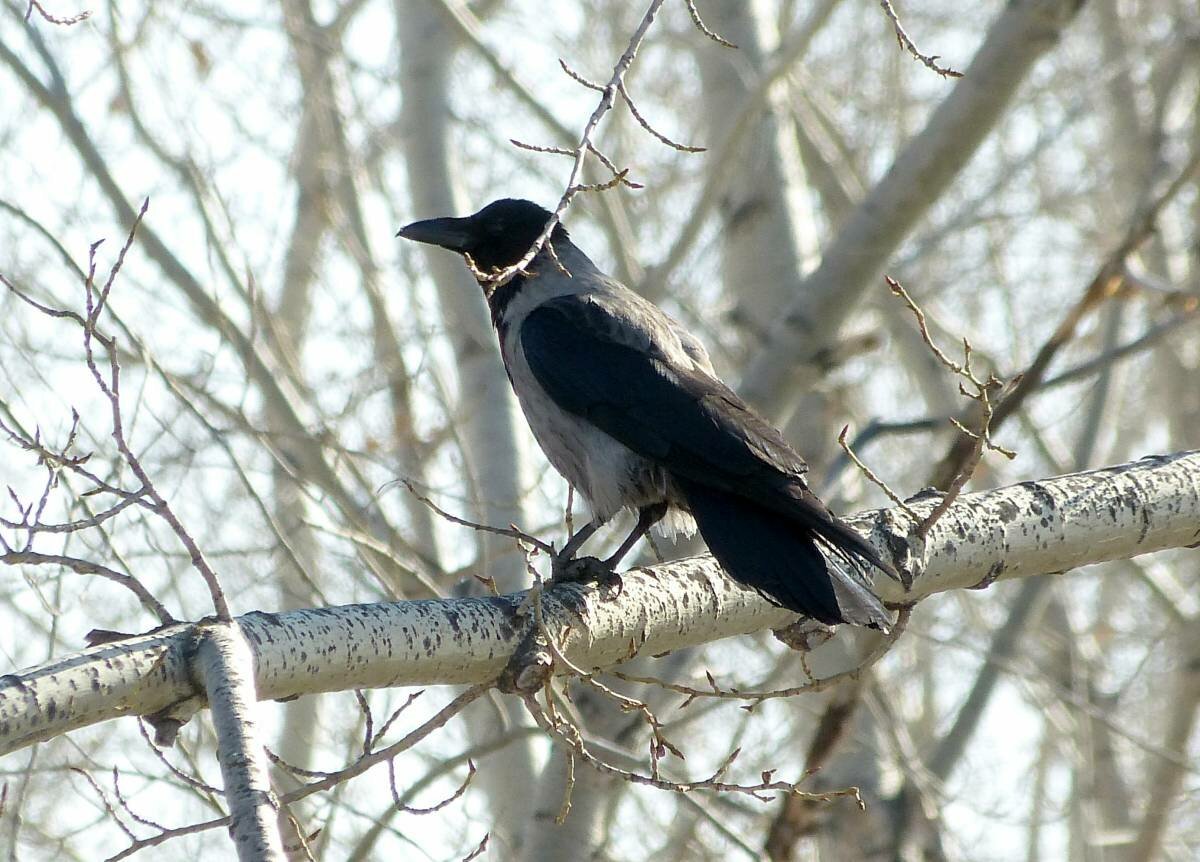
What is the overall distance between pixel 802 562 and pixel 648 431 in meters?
0.91

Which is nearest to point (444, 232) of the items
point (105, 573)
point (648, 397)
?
point (648, 397)

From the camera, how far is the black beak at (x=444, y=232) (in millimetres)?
5395

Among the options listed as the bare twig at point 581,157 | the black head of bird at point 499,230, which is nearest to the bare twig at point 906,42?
the bare twig at point 581,157

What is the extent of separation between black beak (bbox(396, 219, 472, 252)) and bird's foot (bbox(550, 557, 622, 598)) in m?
1.79

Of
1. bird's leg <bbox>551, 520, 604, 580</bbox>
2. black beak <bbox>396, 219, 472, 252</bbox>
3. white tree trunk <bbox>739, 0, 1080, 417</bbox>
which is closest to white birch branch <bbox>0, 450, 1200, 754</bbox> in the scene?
bird's leg <bbox>551, 520, 604, 580</bbox>

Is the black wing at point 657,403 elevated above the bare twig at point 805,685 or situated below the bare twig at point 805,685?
above

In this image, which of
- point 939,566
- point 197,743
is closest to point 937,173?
point 939,566

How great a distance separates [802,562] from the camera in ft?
11.7

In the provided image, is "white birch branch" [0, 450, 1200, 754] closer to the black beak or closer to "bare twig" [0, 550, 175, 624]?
"bare twig" [0, 550, 175, 624]

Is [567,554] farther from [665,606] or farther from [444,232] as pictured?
[444,232]

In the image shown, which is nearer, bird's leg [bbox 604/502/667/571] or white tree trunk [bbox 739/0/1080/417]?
bird's leg [bbox 604/502/667/571]

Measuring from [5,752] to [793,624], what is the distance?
6.27 feet

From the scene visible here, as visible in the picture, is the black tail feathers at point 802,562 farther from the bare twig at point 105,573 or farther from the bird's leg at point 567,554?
the bare twig at point 105,573

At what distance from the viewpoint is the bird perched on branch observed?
353 cm
